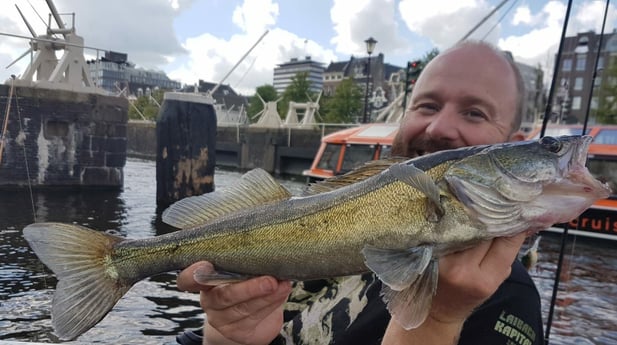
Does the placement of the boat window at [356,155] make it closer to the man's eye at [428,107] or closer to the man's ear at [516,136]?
the man's ear at [516,136]

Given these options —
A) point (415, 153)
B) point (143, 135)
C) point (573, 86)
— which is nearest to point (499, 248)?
point (415, 153)

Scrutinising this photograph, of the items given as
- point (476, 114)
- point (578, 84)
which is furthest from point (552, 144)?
point (578, 84)

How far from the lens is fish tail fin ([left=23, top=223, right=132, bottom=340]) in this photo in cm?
211

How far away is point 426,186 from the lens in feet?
5.83

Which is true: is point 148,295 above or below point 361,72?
below

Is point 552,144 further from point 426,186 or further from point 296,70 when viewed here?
point 296,70

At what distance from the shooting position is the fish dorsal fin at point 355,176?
81.4 inches

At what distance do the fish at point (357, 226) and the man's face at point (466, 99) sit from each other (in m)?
0.66

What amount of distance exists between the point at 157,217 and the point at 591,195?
13203 millimetres

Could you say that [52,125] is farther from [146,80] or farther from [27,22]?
[146,80]

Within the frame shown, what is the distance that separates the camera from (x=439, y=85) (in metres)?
2.58

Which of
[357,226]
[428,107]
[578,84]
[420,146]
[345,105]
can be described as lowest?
[357,226]

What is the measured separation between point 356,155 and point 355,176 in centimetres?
1552

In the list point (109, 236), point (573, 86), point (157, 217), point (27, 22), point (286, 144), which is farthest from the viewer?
point (573, 86)
